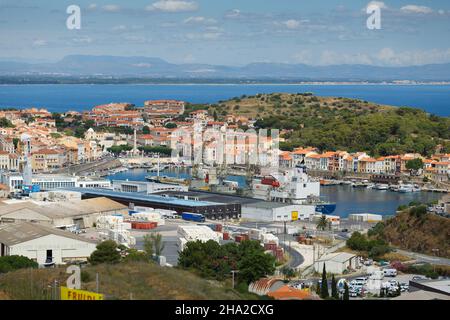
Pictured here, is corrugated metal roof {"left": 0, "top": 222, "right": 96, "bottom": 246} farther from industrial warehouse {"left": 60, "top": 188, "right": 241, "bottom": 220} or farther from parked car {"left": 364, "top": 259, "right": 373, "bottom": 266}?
industrial warehouse {"left": 60, "top": 188, "right": 241, "bottom": 220}

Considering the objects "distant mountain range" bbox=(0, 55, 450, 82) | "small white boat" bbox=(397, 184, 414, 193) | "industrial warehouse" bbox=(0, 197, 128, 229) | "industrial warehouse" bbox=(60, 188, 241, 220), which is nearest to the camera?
"industrial warehouse" bbox=(0, 197, 128, 229)

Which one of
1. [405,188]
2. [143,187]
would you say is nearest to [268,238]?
[143,187]

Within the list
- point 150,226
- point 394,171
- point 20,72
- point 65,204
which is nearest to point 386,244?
point 150,226

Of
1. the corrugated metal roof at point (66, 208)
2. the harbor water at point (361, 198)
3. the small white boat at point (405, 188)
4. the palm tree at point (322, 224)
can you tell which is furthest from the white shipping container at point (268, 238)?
the small white boat at point (405, 188)

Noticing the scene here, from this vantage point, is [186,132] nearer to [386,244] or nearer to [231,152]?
[231,152]

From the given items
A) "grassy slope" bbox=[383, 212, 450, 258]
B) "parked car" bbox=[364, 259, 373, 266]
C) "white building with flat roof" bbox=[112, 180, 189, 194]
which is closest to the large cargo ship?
"white building with flat roof" bbox=[112, 180, 189, 194]

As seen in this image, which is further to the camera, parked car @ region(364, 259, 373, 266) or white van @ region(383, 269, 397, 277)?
parked car @ region(364, 259, 373, 266)
